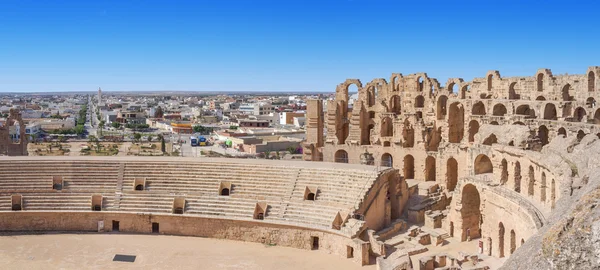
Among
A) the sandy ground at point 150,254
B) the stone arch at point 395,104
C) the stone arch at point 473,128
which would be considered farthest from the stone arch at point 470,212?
the stone arch at point 395,104

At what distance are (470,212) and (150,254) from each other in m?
13.8

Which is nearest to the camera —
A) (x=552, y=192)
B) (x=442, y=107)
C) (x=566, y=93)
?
(x=552, y=192)

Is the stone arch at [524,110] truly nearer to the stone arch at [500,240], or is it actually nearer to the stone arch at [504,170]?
the stone arch at [504,170]

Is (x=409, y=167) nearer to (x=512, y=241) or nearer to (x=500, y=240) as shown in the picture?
(x=500, y=240)

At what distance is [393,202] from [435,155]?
606 cm

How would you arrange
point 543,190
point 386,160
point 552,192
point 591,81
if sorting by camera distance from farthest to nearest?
point 386,160 → point 591,81 → point 543,190 → point 552,192

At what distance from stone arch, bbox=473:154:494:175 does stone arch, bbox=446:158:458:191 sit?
4.61 metres

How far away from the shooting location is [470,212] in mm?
24609

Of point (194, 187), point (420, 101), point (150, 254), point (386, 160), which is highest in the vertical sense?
point (420, 101)

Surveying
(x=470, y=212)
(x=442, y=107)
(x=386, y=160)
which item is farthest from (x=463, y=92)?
(x=470, y=212)

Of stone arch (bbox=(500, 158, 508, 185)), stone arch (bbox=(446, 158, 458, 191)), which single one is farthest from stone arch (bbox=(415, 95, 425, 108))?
stone arch (bbox=(500, 158, 508, 185))

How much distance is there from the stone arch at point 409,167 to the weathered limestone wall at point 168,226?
11881 millimetres

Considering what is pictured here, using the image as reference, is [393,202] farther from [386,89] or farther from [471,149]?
[386,89]

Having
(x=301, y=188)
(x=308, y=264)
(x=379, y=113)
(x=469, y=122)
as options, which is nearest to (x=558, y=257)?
(x=308, y=264)
